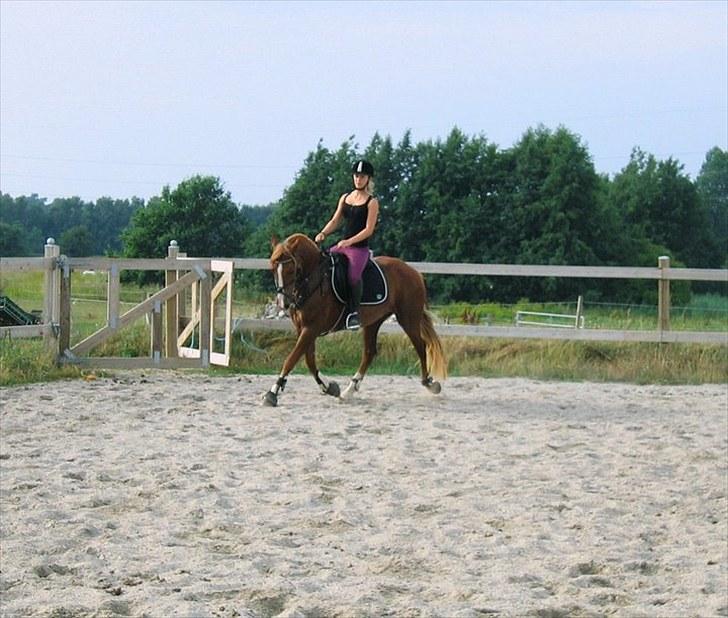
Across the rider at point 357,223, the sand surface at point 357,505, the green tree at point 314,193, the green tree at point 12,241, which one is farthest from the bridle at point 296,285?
the green tree at point 314,193

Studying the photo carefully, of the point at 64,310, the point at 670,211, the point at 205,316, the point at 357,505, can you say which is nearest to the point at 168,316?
the point at 205,316

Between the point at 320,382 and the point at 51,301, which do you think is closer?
the point at 320,382

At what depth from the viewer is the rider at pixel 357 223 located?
10.2 meters

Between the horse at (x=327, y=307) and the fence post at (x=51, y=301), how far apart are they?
2.67 meters

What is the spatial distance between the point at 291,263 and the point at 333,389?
3.94 ft

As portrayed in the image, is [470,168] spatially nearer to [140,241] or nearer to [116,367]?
[140,241]

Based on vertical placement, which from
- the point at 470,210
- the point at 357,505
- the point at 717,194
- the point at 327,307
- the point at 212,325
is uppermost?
the point at 717,194

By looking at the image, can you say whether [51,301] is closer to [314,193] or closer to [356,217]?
[356,217]

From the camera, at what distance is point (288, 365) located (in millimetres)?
10172

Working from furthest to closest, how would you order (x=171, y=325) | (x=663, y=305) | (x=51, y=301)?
(x=663, y=305), (x=171, y=325), (x=51, y=301)

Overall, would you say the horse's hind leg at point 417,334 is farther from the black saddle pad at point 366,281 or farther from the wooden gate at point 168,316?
the wooden gate at point 168,316

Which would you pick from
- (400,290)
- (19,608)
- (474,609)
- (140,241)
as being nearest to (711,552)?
(474,609)

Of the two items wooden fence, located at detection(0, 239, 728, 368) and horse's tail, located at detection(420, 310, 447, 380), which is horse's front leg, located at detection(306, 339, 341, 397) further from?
wooden fence, located at detection(0, 239, 728, 368)

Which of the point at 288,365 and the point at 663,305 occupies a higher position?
the point at 663,305
